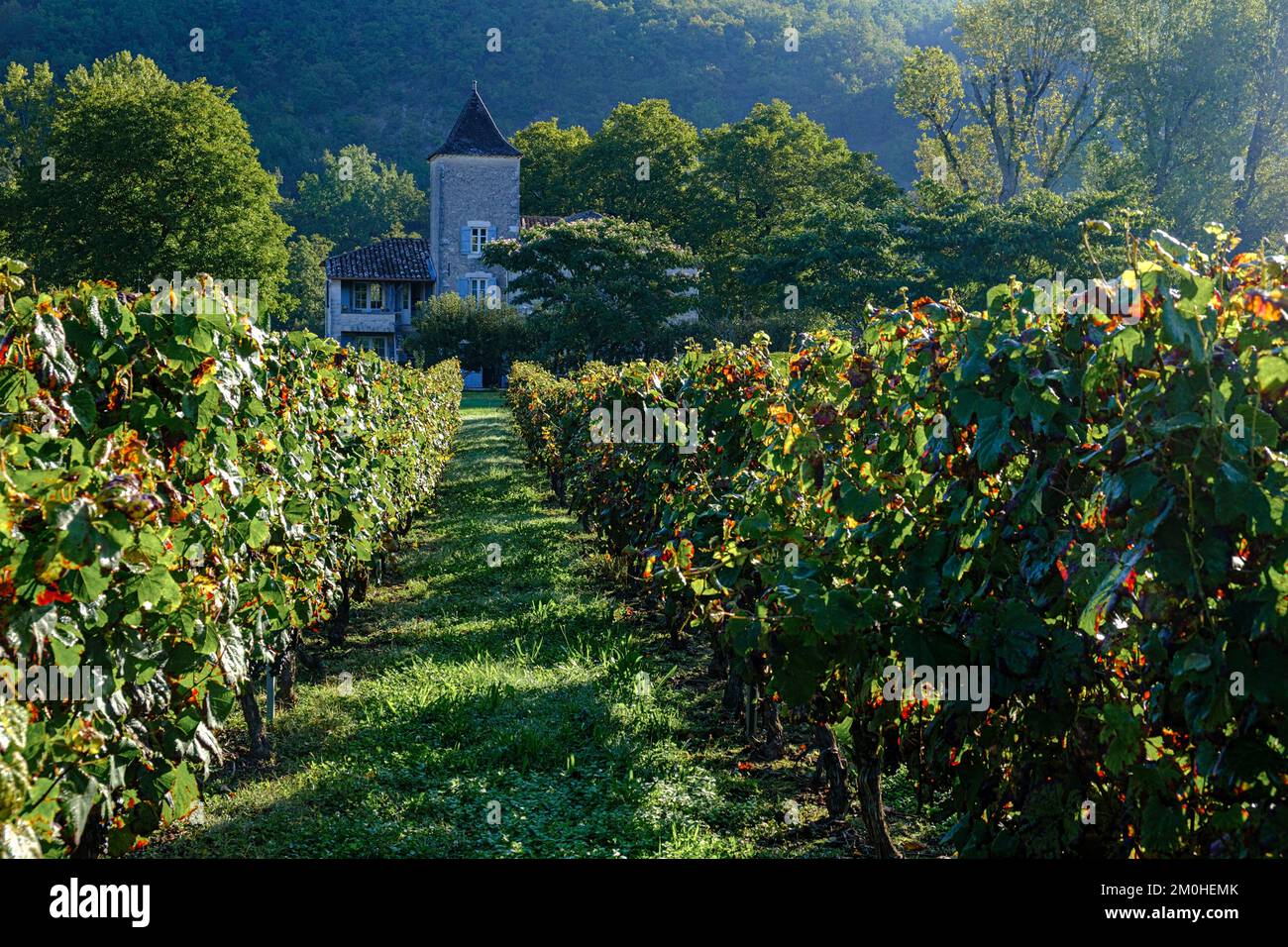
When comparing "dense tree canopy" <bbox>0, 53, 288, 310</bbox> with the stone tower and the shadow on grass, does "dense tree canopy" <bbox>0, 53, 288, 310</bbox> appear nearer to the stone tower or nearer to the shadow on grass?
the stone tower

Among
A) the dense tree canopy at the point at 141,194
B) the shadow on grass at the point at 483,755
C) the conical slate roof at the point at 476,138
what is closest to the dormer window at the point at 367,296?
the conical slate roof at the point at 476,138

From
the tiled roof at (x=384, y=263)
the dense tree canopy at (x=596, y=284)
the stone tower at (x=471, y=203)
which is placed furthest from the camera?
the stone tower at (x=471, y=203)

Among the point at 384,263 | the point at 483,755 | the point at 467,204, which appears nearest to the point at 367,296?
the point at 384,263

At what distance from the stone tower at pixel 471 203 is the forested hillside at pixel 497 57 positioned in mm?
40481

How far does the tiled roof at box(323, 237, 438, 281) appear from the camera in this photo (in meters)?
60.1

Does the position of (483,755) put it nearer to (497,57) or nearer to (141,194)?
(141,194)

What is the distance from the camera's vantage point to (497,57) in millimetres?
108875

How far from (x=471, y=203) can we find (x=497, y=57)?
176 ft

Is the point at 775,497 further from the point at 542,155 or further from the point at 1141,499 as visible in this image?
the point at 542,155

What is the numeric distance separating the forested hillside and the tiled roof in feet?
142

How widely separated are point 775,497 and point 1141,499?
2321 millimetres

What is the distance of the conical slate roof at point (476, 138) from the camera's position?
6193 cm

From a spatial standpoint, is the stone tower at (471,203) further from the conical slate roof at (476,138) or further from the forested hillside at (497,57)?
the forested hillside at (497,57)
